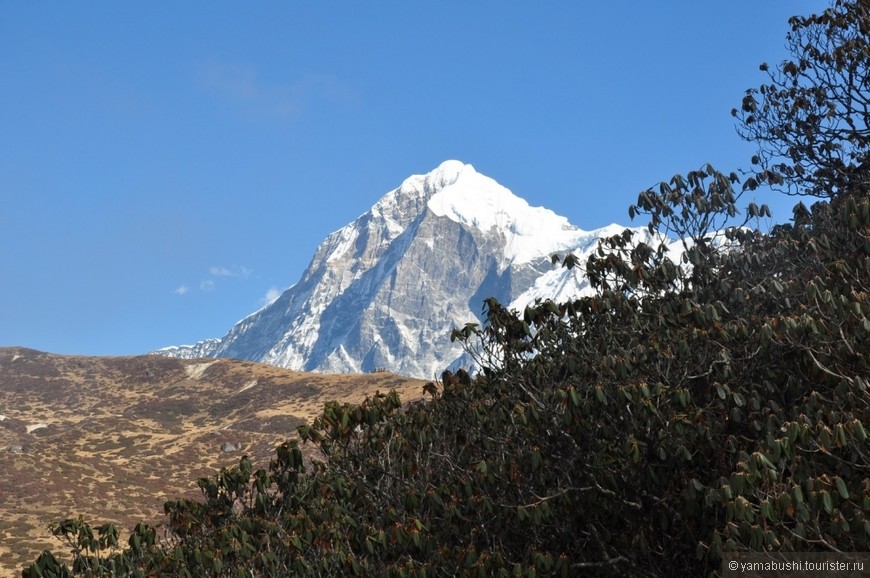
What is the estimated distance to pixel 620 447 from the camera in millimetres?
12234

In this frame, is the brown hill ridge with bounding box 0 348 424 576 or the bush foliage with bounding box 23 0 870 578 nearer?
the bush foliage with bounding box 23 0 870 578

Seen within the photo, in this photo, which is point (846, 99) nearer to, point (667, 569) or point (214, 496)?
point (667, 569)

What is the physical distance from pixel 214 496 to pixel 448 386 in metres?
5.17

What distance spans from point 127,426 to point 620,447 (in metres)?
90.2

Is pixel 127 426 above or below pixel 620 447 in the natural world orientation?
above

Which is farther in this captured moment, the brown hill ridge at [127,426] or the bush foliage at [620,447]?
the brown hill ridge at [127,426]

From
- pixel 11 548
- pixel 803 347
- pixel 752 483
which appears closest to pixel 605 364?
pixel 803 347

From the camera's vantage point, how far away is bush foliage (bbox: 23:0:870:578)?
9664 millimetres

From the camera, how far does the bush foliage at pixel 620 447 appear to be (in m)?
9.66

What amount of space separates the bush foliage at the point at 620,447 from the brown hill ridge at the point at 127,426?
34.7 meters

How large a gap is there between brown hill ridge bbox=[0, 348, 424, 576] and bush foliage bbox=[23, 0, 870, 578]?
34694mm

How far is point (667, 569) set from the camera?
38.4 feet

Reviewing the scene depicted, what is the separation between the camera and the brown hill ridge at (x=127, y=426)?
60469 mm

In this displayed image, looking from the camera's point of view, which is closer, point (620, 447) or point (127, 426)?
point (620, 447)
